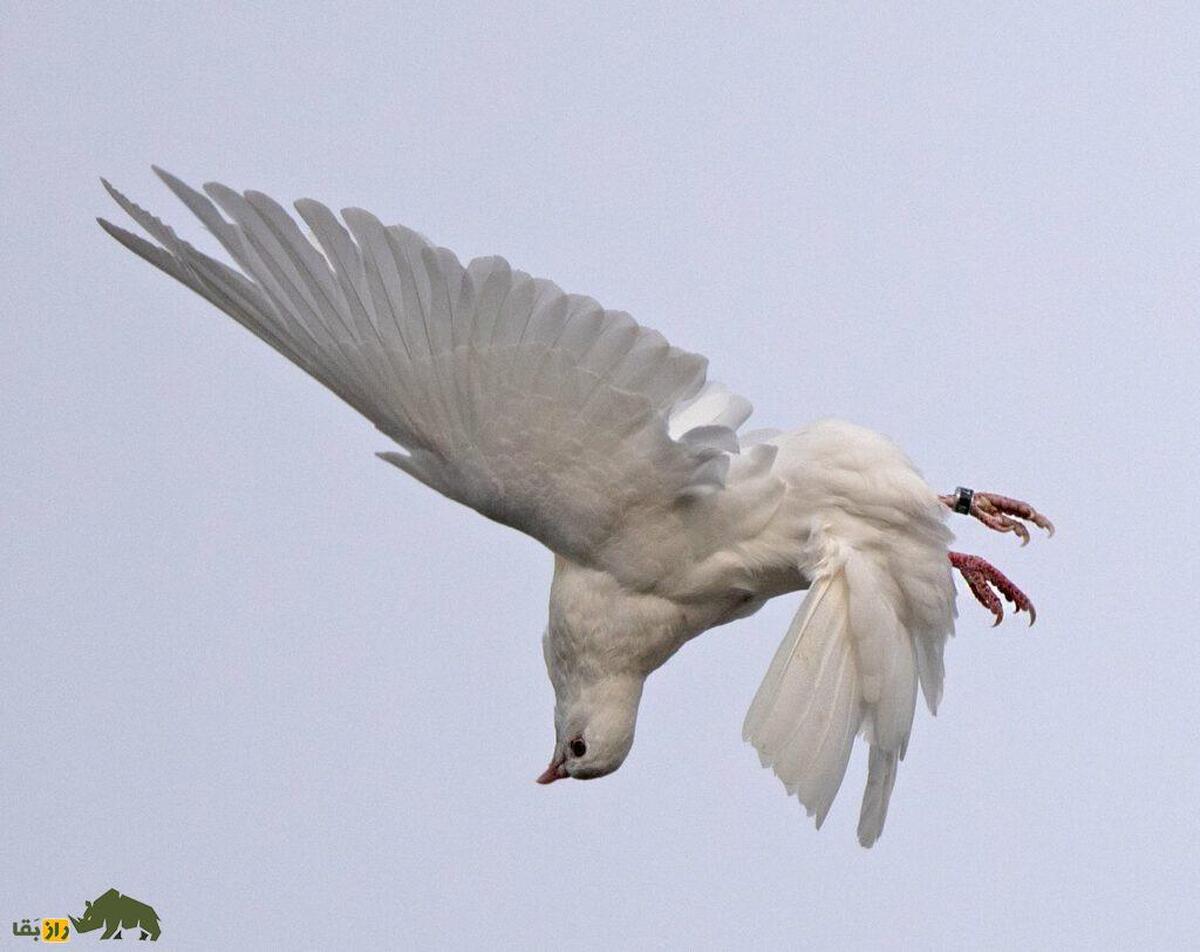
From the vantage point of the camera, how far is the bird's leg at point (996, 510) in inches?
314

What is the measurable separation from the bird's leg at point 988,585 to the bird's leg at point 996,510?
0.85 ft

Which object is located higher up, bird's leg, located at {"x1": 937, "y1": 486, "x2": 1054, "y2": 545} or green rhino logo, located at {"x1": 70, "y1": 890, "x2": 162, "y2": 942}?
bird's leg, located at {"x1": 937, "y1": 486, "x2": 1054, "y2": 545}

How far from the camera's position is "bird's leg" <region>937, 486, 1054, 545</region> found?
314 inches

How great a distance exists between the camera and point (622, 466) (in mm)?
7793

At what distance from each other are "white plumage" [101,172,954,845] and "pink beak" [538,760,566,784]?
105 centimetres

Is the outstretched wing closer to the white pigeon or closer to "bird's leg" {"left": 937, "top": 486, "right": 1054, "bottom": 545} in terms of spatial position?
the white pigeon

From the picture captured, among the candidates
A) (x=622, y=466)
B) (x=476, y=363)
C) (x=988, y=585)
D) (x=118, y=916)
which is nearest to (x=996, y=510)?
(x=988, y=585)

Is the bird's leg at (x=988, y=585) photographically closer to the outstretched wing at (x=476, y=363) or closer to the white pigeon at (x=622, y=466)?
the white pigeon at (x=622, y=466)

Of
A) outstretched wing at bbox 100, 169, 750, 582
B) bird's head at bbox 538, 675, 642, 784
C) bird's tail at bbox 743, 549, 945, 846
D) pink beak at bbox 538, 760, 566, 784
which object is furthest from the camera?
pink beak at bbox 538, 760, 566, 784

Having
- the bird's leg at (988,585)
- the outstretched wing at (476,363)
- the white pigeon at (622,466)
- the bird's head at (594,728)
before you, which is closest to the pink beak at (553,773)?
the bird's head at (594,728)

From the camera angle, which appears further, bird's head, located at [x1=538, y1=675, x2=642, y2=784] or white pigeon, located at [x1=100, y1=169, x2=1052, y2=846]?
bird's head, located at [x1=538, y1=675, x2=642, y2=784]

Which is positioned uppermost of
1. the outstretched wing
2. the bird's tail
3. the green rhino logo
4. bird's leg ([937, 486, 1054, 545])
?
bird's leg ([937, 486, 1054, 545])

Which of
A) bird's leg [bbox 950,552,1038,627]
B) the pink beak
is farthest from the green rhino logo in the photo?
bird's leg [bbox 950,552,1038,627]

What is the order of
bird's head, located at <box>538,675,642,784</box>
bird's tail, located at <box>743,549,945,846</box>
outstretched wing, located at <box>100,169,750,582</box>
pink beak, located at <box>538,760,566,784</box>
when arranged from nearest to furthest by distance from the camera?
outstretched wing, located at <box>100,169,750,582</box> < bird's tail, located at <box>743,549,945,846</box> < bird's head, located at <box>538,675,642,784</box> < pink beak, located at <box>538,760,566,784</box>
